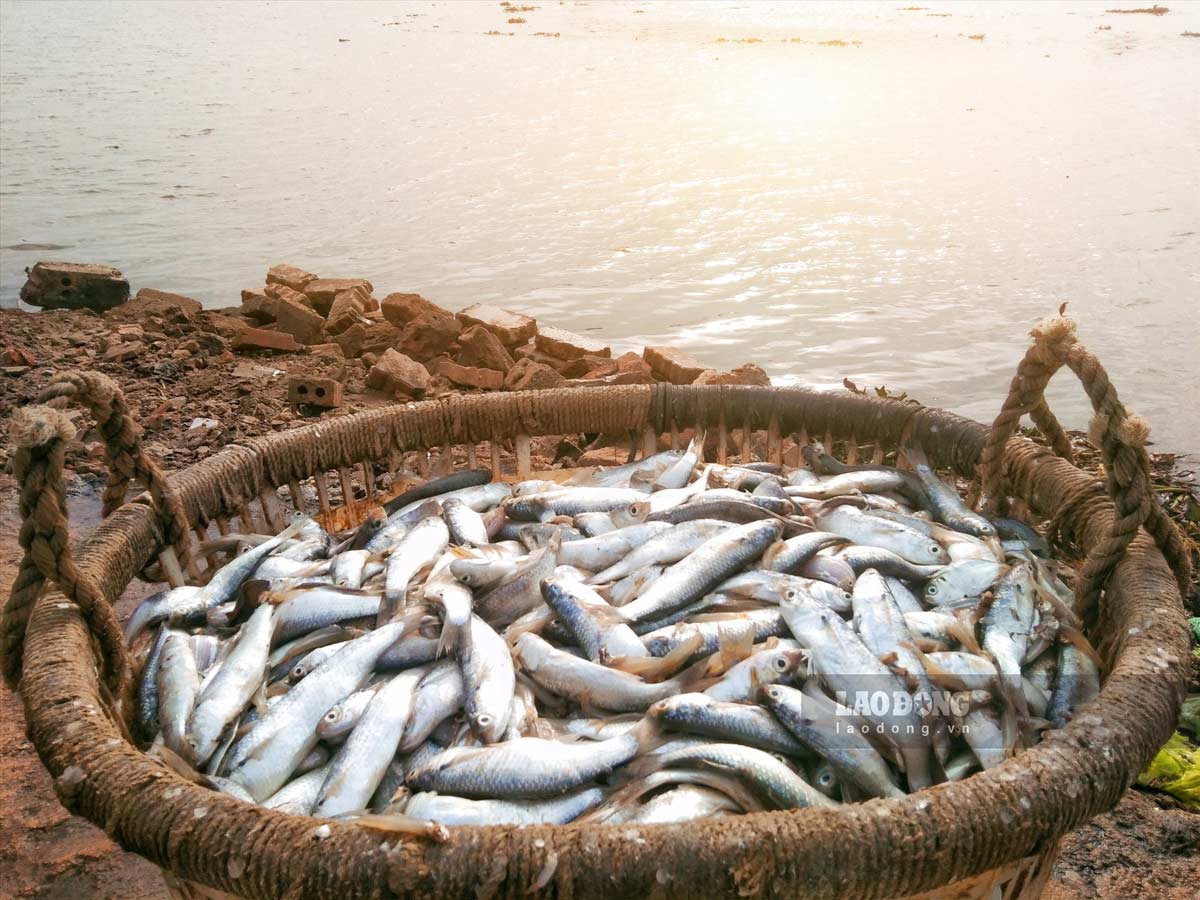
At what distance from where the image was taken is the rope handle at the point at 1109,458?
8.11 feet

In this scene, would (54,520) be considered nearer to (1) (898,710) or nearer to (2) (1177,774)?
(1) (898,710)

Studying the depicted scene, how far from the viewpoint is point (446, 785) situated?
7.33 ft

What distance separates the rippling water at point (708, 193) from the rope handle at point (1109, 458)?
531 cm

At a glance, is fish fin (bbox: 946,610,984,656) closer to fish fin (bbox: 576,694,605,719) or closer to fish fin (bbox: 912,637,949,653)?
fish fin (bbox: 912,637,949,653)

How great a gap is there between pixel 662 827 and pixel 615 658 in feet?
2.92

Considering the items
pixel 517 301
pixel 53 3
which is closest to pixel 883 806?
pixel 517 301

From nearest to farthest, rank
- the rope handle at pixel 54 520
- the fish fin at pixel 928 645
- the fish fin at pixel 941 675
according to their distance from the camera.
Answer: the rope handle at pixel 54 520 < the fish fin at pixel 941 675 < the fish fin at pixel 928 645

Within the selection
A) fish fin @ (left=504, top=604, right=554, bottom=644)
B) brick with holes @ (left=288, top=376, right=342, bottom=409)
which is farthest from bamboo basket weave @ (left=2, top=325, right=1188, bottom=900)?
brick with holes @ (left=288, top=376, right=342, bottom=409)

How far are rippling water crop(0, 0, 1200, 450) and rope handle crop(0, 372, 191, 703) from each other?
647 cm

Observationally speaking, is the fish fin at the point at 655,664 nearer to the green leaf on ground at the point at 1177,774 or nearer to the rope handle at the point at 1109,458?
the rope handle at the point at 1109,458

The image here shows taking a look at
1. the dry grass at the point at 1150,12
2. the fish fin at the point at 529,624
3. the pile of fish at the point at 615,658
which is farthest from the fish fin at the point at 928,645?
the dry grass at the point at 1150,12

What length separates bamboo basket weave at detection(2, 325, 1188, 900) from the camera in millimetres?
1717

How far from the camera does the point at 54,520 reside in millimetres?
2268

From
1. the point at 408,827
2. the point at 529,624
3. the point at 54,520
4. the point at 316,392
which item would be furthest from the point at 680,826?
the point at 316,392
